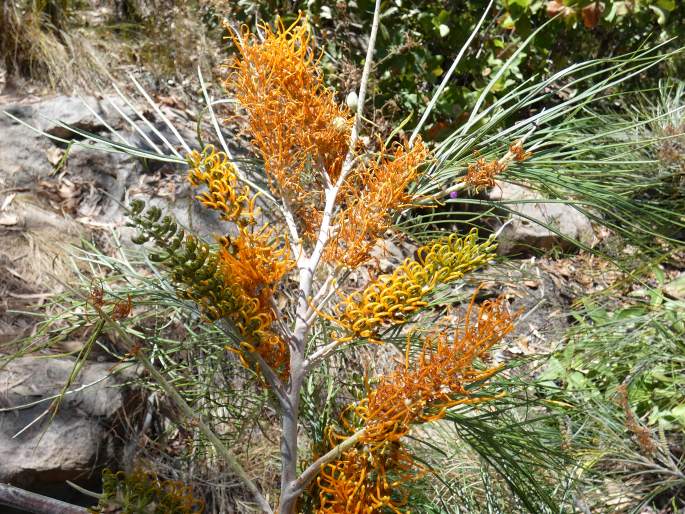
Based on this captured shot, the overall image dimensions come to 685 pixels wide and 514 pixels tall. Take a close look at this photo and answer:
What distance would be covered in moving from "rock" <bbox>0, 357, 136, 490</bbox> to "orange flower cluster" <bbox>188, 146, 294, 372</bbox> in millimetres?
1127

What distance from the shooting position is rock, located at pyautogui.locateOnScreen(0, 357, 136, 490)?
70.7 inches

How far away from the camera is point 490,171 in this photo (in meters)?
0.84

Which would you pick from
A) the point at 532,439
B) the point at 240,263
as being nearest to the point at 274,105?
the point at 240,263

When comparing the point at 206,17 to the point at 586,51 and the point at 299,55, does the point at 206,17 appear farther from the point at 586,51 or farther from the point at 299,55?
the point at 299,55

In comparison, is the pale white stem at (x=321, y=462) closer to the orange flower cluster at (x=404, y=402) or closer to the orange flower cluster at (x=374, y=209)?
the orange flower cluster at (x=404, y=402)

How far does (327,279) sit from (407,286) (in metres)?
0.15

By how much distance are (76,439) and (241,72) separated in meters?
1.40

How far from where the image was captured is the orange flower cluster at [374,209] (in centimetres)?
81

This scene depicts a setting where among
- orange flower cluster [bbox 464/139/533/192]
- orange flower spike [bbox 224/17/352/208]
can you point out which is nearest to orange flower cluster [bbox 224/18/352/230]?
orange flower spike [bbox 224/17/352/208]

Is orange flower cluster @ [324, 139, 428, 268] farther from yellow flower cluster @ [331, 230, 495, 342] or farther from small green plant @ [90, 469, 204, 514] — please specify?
small green plant @ [90, 469, 204, 514]

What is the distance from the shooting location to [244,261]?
0.80 m

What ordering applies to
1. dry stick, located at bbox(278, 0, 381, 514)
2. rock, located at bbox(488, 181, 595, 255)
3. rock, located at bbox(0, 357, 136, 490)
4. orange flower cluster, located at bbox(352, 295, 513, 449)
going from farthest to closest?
rock, located at bbox(488, 181, 595, 255), rock, located at bbox(0, 357, 136, 490), dry stick, located at bbox(278, 0, 381, 514), orange flower cluster, located at bbox(352, 295, 513, 449)

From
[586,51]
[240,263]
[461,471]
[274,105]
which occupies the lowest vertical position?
[461,471]

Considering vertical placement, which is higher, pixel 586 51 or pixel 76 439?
pixel 586 51
